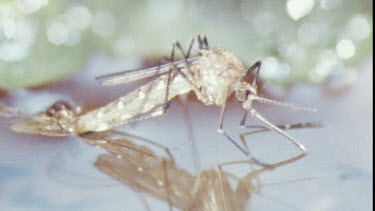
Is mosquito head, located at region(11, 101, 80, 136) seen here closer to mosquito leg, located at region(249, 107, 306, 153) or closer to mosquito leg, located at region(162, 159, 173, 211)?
mosquito leg, located at region(162, 159, 173, 211)

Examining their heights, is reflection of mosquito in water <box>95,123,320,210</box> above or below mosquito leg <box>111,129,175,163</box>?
below

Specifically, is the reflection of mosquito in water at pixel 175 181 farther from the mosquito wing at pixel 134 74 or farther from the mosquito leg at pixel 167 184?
the mosquito wing at pixel 134 74

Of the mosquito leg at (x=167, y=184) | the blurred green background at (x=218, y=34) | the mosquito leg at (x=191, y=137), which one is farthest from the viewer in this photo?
the blurred green background at (x=218, y=34)

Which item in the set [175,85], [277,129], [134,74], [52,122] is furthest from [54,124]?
[277,129]

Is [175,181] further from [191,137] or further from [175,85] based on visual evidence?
[175,85]

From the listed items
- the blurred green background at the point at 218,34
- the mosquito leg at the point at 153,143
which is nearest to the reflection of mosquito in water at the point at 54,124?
the mosquito leg at the point at 153,143

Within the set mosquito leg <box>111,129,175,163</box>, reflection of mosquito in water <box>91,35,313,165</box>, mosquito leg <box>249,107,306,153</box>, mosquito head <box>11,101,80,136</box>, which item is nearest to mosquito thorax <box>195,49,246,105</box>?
reflection of mosquito in water <box>91,35,313,165</box>

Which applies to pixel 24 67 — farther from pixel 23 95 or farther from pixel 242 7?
pixel 242 7

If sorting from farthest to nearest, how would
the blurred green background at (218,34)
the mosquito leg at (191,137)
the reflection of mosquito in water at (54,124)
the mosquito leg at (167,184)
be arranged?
the blurred green background at (218,34), the reflection of mosquito in water at (54,124), the mosquito leg at (191,137), the mosquito leg at (167,184)
